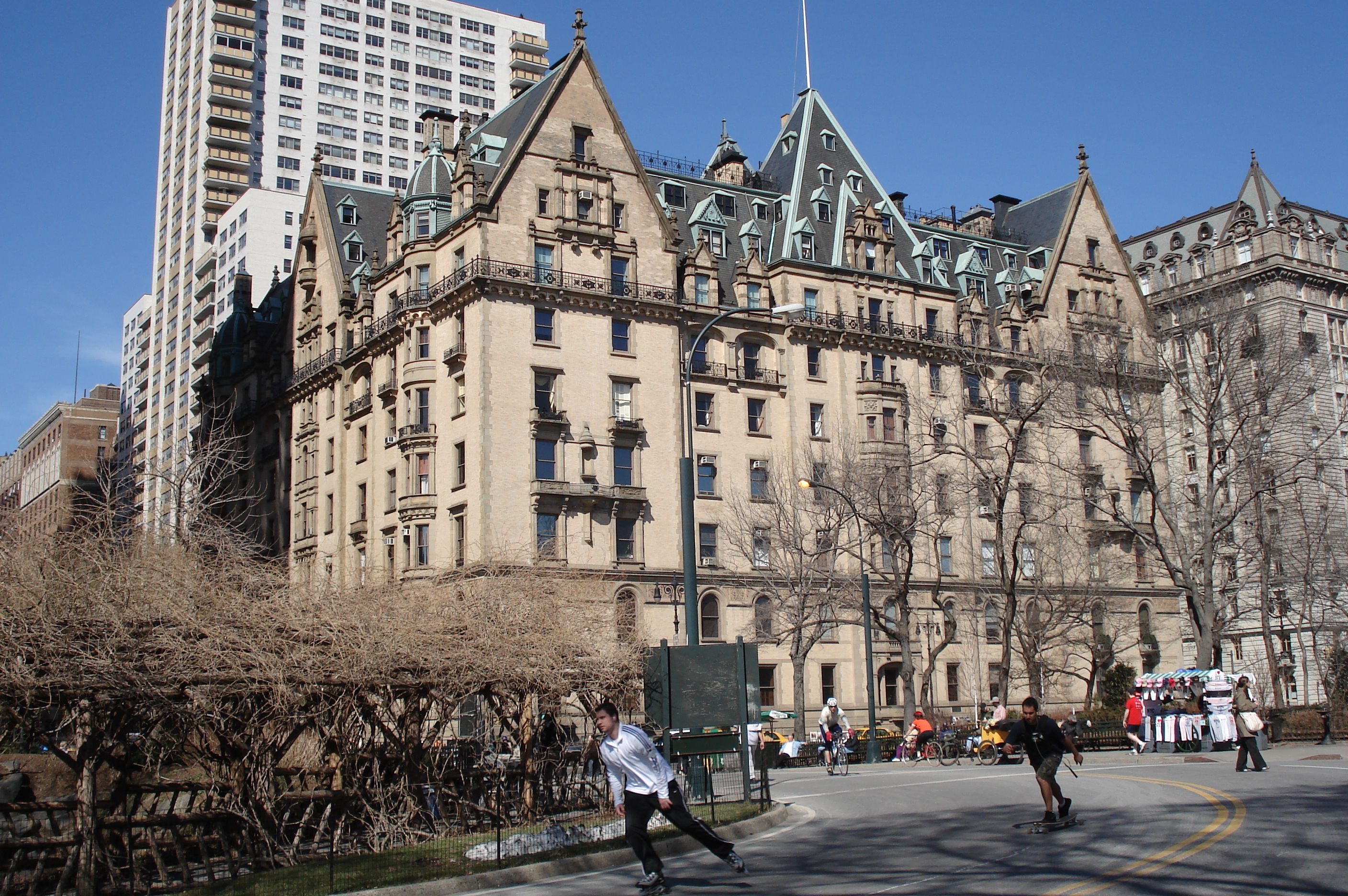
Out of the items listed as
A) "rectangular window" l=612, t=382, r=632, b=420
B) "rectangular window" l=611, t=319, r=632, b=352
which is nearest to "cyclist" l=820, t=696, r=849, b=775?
"rectangular window" l=612, t=382, r=632, b=420

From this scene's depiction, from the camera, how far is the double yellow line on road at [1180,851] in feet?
40.4

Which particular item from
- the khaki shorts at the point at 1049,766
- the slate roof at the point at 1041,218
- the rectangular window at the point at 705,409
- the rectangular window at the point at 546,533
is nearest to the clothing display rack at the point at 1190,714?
the khaki shorts at the point at 1049,766

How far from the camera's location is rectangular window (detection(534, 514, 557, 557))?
51.9 m

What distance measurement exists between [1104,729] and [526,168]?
109 feet

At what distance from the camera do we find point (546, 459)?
55.2 metres

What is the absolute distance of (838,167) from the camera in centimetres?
7200

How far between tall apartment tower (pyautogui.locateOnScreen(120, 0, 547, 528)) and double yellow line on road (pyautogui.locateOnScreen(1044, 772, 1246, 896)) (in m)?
94.0

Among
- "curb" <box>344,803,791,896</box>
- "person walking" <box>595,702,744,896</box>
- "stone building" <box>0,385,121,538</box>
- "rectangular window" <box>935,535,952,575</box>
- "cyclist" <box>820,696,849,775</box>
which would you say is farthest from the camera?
"stone building" <box>0,385,121,538</box>

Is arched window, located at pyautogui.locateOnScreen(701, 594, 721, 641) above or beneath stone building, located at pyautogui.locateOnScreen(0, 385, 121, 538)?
beneath

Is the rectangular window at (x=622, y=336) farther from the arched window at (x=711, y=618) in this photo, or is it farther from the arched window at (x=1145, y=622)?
the arched window at (x=1145, y=622)

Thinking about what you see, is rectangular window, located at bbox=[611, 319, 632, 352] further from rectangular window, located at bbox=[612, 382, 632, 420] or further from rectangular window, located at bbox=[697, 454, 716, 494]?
rectangular window, located at bbox=[697, 454, 716, 494]

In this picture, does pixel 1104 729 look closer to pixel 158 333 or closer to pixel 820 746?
pixel 820 746

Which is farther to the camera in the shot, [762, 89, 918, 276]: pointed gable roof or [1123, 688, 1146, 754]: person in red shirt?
[762, 89, 918, 276]: pointed gable roof

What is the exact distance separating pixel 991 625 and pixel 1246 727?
Answer: 137 feet
